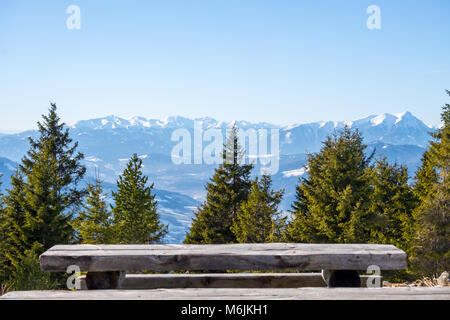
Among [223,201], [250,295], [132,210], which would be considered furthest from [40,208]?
[250,295]

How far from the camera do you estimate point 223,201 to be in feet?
126

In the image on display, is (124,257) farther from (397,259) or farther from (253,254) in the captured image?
(397,259)

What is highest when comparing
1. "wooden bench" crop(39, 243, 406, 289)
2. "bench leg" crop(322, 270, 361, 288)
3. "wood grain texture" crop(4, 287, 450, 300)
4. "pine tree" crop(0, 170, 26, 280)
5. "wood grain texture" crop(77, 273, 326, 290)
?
"wooden bench" crop(39, 243, 406, 289)

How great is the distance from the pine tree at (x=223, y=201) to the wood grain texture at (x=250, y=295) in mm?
33988

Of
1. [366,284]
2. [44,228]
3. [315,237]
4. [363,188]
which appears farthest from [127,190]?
[366,284]

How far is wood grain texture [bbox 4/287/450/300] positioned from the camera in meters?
2.60

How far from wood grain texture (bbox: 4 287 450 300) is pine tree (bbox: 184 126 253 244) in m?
34.0

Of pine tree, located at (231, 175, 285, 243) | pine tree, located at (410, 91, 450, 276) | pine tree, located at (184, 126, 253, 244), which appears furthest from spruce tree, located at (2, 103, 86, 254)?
pine tree, located at (410, 91, 450, 276)

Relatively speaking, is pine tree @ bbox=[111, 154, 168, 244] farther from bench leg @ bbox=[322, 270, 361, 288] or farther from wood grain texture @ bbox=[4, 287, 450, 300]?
wood grain texture @ bbox=[4, 287, 450, 300]

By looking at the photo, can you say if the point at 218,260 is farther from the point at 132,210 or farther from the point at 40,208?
the point at 40,208

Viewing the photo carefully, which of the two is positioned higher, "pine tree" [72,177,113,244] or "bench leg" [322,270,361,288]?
"bench leg" [322,270,361,288]

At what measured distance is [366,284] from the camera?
433 cm
